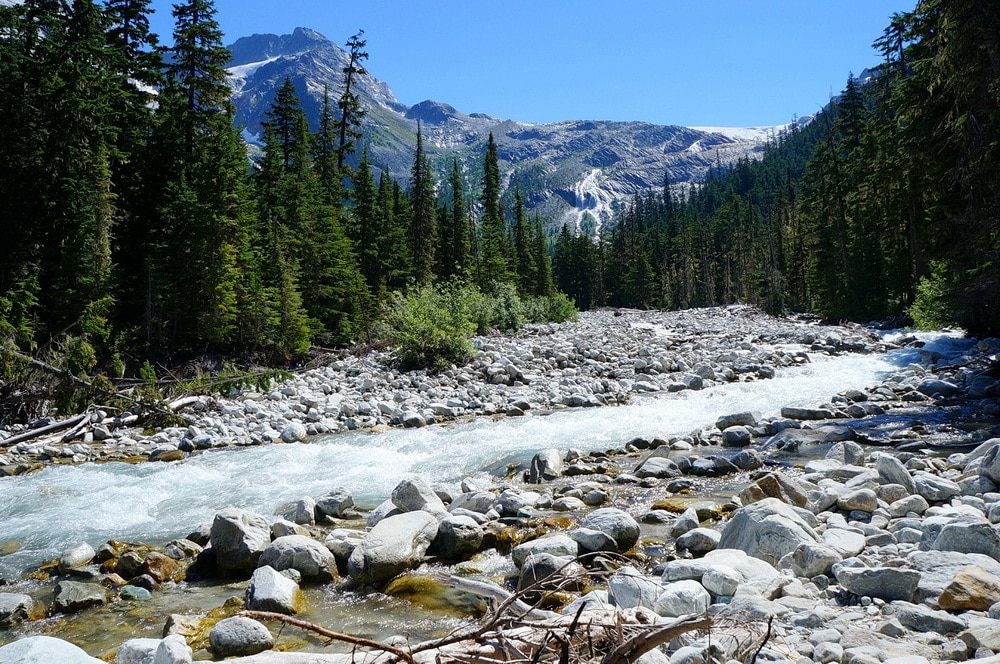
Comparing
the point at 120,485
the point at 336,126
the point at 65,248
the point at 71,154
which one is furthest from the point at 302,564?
the point at 336,126

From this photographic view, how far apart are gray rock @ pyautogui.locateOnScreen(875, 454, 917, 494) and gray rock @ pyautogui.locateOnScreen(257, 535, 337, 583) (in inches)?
202

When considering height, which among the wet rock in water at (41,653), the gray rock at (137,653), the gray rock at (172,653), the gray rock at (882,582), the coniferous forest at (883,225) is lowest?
the gray rock at (137,653)

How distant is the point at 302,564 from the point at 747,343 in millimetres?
19353

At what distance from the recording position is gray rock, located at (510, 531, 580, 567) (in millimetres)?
4488

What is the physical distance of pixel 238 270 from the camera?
18875 mm

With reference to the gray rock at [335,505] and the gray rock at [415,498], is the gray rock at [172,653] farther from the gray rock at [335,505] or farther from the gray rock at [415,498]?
the gray rock at [335,505]

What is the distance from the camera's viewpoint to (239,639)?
358 cm

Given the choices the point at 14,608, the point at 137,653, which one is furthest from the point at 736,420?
the point at 14,608

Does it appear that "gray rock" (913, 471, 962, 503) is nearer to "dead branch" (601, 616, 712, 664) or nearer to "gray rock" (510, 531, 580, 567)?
"gray rock" (510, 531, 580, 567)

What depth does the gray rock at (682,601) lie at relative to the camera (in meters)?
3.27

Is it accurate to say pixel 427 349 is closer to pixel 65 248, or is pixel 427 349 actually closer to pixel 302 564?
pixel 65 248

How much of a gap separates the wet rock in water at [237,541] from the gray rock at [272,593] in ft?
2.44

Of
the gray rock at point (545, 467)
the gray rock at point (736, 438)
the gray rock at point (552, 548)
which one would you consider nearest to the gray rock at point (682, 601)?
the gray rock at point (552, 548)

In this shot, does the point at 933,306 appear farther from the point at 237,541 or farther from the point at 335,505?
the point at 237,541
